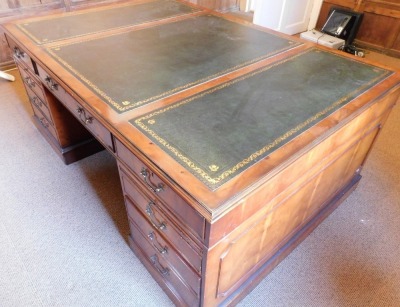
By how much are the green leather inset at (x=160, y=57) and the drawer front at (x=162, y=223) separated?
11.8 inches

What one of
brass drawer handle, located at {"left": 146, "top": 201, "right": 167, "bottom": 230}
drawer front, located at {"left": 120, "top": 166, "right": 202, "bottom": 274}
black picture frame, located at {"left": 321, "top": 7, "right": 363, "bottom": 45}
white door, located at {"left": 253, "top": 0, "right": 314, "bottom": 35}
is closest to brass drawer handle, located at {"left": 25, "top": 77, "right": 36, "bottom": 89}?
drawer front, located at {"left": 120, "top": 166, "right": 202, "bottom": 274}

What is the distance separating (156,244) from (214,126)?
0.52 m

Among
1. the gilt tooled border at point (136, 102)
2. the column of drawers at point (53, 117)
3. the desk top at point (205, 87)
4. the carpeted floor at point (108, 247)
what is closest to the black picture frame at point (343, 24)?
the carpeted floor at point (108, 247)

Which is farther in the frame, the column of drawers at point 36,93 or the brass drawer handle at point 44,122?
the brass drawer handle at point 44,122

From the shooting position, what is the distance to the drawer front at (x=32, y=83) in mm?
1695

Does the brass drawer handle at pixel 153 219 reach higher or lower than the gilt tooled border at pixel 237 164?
lower

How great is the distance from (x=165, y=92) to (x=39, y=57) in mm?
676

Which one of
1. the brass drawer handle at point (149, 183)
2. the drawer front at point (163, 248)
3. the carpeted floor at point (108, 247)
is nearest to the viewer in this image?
the brass drawer handle at point (149, 183)

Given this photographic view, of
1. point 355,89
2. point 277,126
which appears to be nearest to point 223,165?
point 277,126

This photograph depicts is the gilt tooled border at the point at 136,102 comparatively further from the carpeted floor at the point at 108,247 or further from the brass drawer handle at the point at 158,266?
the carpeted floor at the point at 108,247

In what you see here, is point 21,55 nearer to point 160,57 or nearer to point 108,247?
point 160,57

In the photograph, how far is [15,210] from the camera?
1.64 meters

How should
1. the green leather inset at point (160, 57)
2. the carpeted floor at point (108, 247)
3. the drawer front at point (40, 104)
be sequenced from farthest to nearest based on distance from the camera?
the drawer front at point (40, 104), the carpeted floor at point (108, 247), the green leather inset at point (160, 57)

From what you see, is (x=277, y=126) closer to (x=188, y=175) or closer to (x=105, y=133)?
(x=188, y=175)
